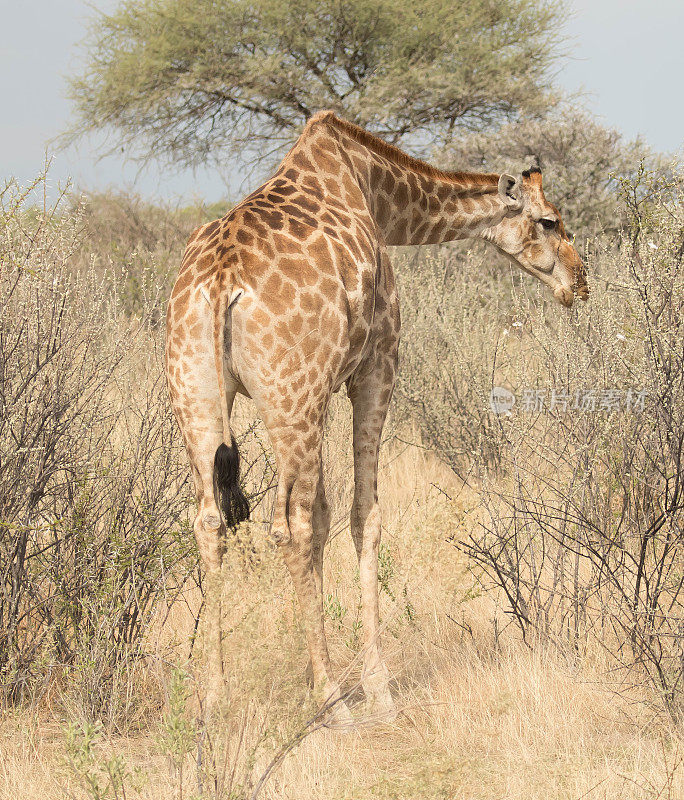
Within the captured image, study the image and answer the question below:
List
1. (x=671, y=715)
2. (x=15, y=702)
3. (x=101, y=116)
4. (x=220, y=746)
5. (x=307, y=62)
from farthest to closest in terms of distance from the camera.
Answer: (x=101, y=116) → (x=307, y=62) → (x=15, y=702) → (x=671, y=715) → (x=220, y=746)

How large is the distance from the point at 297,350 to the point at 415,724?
59.0 inches

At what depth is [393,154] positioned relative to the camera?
13.1ft

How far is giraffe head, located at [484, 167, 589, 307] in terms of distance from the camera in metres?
4.28

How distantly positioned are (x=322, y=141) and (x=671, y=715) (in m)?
2.54

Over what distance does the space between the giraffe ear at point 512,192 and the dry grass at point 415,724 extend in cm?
153

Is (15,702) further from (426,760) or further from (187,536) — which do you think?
(426,760)

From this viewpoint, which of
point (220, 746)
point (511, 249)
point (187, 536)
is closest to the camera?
point (220, 746)

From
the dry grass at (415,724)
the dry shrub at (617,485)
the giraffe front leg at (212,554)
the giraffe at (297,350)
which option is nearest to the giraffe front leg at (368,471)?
the giraffe at (297,350)

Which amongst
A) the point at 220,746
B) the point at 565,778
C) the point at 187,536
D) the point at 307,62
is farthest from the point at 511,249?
the point at 307,62

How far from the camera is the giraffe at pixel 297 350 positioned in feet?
9.75

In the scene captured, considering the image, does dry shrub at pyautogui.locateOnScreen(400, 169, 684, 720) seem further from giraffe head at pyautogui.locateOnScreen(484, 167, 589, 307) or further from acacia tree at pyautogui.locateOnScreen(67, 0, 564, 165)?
acacia tree at pyautogui.locateOnScreen(67, 0, 564, 165)

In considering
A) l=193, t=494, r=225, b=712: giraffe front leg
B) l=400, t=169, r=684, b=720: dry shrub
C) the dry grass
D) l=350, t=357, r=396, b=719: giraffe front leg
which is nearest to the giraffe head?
l=400, t=169, r=684, b=720: dry shrub

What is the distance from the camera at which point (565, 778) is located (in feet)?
9.14

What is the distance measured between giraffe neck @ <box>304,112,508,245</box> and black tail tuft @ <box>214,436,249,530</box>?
131cm
